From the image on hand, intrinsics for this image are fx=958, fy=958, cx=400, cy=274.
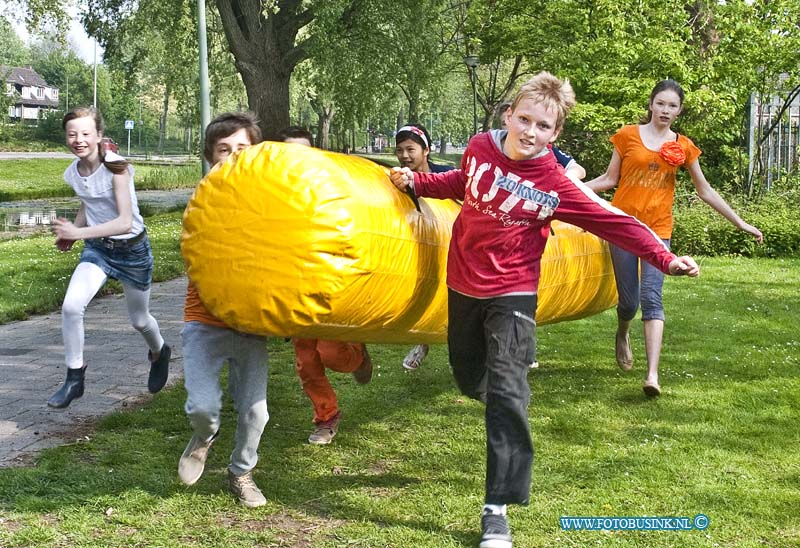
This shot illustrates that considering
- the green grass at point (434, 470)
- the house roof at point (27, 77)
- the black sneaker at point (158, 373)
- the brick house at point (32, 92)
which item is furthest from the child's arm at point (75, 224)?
the brick house at point (32, 92)

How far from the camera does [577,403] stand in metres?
6.41

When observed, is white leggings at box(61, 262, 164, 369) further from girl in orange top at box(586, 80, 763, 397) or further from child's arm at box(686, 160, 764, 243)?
child's arm at box(686, 160, 764, 243)

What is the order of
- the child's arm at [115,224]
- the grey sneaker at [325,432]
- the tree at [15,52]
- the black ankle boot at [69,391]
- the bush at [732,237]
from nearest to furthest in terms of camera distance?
the child's arm at [115,224] → the grey sneaker at [325,432] → the black ankle boot at [69,391] → the bush at [732,237] → the tree at [15,52]

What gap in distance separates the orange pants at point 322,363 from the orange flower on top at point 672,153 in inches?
95.7

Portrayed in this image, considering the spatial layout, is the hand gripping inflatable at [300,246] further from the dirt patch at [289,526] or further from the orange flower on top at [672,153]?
the orange flower on top at [672,153]

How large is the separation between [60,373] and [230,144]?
352 cm

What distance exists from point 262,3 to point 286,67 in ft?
4.88

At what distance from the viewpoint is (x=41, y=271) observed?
40.8 feet

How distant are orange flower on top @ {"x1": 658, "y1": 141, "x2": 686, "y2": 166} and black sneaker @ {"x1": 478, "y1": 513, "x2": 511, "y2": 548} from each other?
323 cm

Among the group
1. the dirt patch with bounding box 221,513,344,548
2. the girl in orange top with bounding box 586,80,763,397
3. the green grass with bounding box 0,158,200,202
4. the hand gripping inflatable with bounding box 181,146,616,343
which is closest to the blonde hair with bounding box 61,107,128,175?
the hand gripping inflatable with bounding box 181,146,616,343

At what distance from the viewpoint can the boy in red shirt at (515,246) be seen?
409 cm

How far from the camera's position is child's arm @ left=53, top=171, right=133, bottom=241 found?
5.23 meters

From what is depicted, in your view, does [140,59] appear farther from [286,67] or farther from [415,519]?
[415,519]

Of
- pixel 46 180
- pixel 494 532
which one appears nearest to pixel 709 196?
pixel 494 532
